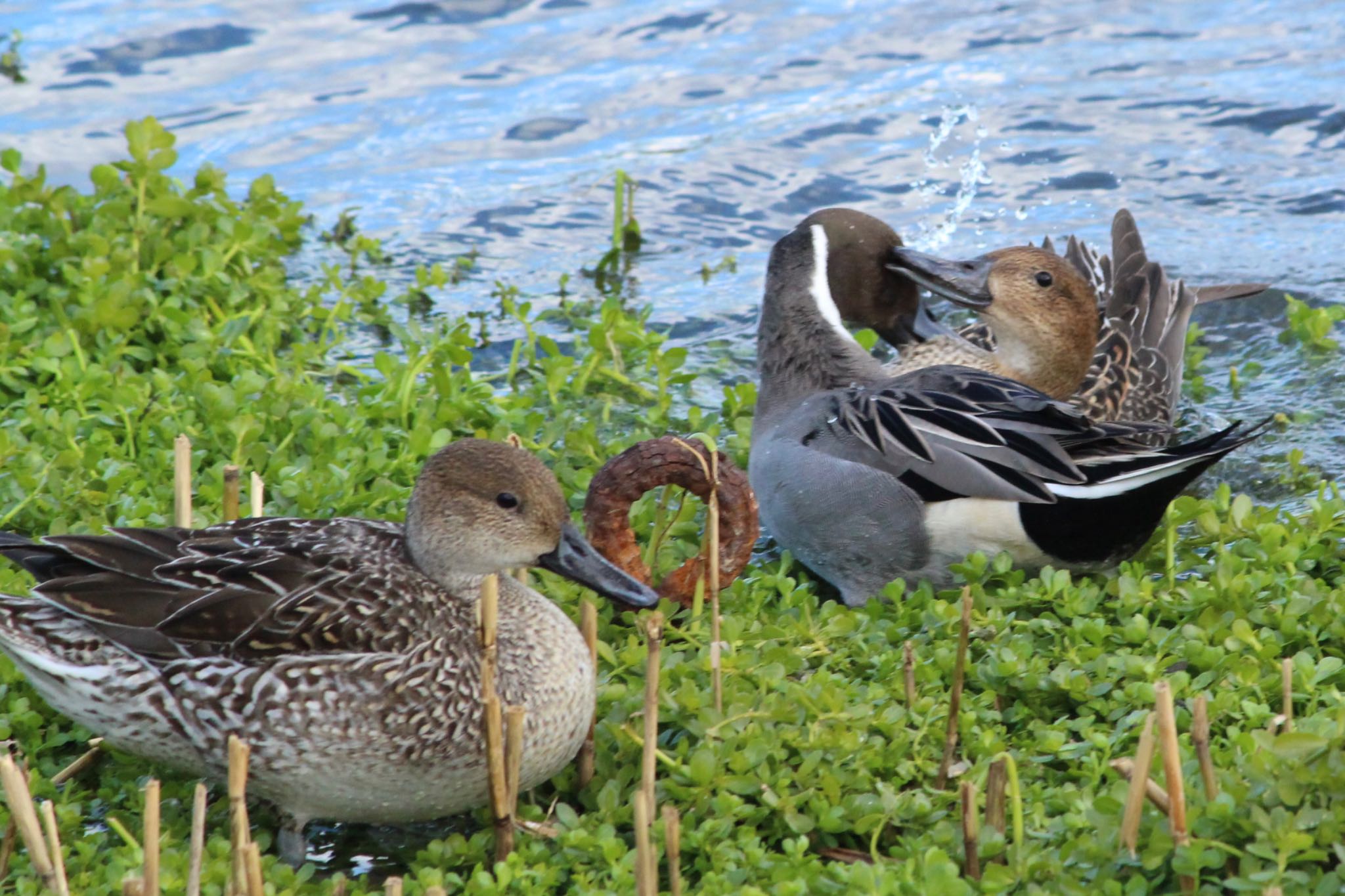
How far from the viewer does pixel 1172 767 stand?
2.87 meters

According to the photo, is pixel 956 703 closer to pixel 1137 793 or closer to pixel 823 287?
pixel 1137 793

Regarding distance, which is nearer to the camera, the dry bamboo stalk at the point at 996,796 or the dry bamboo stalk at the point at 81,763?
the dry bamboo stalk at the point at 996,796

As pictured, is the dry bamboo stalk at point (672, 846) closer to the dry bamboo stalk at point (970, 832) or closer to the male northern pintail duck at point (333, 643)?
the male northern pintail duck at point (333, 643)

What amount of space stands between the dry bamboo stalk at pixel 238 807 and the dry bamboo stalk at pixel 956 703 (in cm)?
159

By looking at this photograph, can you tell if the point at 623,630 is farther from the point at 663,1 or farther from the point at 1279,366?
the point at 663,1

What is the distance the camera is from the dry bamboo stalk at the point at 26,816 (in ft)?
9.68

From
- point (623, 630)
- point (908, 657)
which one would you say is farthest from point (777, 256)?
point (908, 657)

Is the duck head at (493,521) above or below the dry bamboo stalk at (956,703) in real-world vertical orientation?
above

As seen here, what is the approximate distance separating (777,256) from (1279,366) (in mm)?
2366

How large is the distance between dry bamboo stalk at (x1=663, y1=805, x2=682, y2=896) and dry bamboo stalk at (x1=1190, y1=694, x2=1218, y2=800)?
3.32ft

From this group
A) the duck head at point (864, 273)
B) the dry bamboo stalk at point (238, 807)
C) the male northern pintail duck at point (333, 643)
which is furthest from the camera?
the duck head at point (864, 273)

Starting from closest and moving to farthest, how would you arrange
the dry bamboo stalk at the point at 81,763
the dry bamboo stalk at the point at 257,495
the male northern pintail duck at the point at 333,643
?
the male northern pintail duck at the point at 333,643
the dry bamboo stalk at the point at 81,763
the dry bamboo stalk at the point at 257,495

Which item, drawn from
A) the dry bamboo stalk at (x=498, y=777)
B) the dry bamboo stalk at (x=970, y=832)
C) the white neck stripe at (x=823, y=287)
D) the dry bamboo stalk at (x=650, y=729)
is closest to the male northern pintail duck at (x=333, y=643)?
the dry bamboo stalk at (x=498, y=777)

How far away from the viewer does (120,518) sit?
4.95 m
